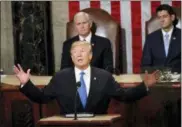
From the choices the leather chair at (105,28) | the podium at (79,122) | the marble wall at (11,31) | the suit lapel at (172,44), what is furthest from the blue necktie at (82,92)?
the marble wall at (11,31)

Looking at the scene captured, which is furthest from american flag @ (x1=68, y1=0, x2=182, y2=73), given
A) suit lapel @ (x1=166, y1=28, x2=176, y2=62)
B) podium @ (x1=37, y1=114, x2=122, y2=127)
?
podium @ (x1=37, y1=114, x2=122, y2=127)

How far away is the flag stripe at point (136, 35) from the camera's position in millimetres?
7152

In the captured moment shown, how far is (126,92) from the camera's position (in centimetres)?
470

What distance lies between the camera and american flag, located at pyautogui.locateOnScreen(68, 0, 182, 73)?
281 inches

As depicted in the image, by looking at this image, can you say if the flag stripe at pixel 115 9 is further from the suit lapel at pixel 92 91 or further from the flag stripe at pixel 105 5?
the suit lapel at pixel 92 91

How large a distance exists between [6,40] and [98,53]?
1428 millimetres

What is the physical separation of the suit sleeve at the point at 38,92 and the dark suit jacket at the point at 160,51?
1578mm

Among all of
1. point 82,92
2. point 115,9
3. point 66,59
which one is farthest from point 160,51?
point 82,92

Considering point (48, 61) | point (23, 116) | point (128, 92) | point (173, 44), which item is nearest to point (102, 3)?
point (48, 61)

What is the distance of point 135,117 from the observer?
5395 millimetres

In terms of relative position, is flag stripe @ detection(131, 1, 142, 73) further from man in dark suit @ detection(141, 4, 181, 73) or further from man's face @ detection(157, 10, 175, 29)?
man's face @ detection(157, 10, 175, 29)

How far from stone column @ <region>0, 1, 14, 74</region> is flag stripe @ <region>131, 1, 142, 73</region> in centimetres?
138

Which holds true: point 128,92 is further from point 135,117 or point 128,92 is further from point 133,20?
point 133,20

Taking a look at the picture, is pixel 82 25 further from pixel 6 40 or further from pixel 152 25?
pixel 6 40
